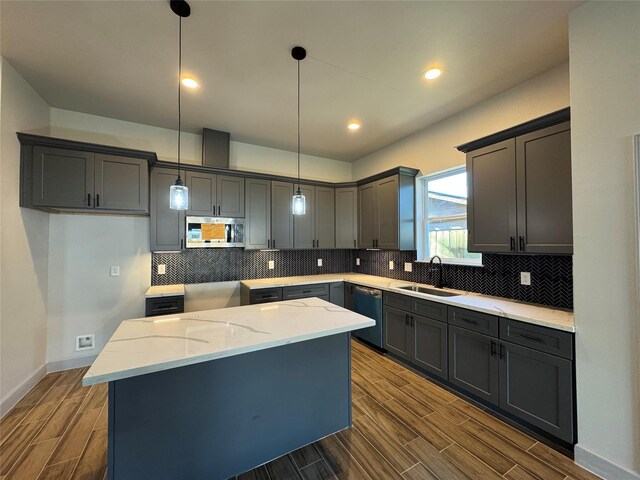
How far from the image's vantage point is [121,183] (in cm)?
284

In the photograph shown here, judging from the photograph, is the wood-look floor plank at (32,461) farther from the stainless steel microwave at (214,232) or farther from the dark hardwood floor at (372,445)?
the stainless steel microwave at (214,232)

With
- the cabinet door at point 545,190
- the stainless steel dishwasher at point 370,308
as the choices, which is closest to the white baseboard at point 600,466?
the cabinet door at point 545,190

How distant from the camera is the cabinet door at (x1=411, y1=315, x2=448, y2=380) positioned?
257 centimetres

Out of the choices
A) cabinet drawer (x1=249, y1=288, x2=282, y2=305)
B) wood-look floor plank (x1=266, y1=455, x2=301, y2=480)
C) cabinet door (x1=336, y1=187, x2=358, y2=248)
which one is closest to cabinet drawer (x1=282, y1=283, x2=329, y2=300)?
cabinet drawer (x1=249, y1=288, x2=282, y2=305)

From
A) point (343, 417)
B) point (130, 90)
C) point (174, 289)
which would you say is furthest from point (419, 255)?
point (130, 90)

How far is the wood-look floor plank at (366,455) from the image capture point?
1652 mm

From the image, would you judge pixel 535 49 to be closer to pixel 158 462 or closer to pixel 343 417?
pixel 343 417

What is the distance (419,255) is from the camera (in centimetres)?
359

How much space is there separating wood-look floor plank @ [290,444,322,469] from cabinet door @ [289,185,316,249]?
2.60 metres

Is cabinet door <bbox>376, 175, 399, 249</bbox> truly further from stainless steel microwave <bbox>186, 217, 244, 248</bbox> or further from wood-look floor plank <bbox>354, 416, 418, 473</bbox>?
wood-look floor plank <bbox>354, 416, 418, 473</bbox>

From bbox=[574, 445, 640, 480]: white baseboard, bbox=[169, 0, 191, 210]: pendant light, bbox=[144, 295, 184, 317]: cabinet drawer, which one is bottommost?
bbox=[574, 445, 640, 480]: white baseboard

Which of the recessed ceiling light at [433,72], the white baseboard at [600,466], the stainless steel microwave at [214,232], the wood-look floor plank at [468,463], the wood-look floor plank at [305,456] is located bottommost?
the wood-look floor plank at [305,456]

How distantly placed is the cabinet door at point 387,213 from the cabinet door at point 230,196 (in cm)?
195

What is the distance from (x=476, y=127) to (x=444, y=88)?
632 millimetres
